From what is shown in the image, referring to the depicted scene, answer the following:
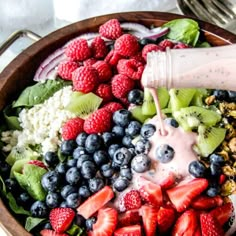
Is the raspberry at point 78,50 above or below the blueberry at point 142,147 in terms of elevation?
above

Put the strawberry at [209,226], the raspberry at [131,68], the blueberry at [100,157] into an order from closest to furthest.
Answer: the strawberry at [209,226]
the blueberry at [100,157]
the raspberry at [131,68]

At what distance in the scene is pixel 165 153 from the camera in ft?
3.45

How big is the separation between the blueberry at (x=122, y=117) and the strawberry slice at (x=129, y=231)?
198 millimetres

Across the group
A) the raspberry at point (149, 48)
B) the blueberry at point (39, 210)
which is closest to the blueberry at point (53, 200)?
the blueberry at point (39, 210)

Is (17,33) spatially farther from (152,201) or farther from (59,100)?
(152,201)

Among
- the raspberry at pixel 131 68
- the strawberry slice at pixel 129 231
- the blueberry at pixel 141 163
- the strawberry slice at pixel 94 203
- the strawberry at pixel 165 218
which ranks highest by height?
the raspberry at pixel 131 68

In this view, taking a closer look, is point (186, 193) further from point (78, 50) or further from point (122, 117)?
point (78, 50)

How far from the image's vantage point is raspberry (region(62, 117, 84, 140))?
1.12m

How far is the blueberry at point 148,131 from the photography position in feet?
3.53

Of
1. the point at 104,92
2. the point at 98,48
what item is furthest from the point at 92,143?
the point at 98,48

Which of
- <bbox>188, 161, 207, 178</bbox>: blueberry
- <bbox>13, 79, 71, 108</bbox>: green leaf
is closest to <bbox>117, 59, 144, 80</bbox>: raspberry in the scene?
<bbox>13, 79, 71, 108</bbox>: green leaf

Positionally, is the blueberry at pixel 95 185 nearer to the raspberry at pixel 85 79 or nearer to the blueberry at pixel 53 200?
the blueberry at pixel 53 200

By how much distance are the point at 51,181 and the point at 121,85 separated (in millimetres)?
225

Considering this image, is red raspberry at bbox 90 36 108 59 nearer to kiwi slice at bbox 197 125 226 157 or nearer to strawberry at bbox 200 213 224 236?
kiwi slice at bbox 197 125 226 157
